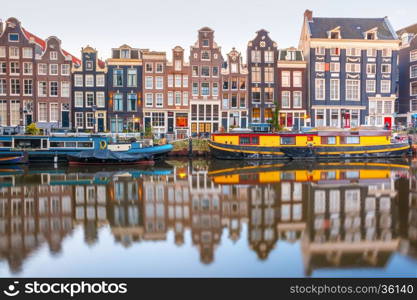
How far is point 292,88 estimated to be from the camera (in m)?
54.6

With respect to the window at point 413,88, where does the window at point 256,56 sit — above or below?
above

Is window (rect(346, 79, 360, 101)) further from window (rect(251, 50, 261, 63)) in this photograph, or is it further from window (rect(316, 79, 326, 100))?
window (rect(251, 50, 261, 63))

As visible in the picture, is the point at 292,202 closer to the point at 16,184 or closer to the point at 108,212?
the point at 108,212

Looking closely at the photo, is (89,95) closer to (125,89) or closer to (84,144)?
(125,89)

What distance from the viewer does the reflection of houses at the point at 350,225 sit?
11945 mm

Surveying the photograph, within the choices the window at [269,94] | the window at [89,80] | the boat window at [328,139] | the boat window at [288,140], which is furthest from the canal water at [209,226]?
the window at [269,94]

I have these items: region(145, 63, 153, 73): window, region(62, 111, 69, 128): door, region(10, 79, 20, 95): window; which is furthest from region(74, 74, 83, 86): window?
region(145, 63, 153, 73): window

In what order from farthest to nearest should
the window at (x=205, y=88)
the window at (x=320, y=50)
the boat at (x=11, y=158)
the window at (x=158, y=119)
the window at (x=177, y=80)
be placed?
1. the window at (x=320, y=50)
2. the window at (x=205, y=88)
3. the window at (x=177, y=80)
4. the window at (x=158, y=119)
5. the boat at (x=11, y=158)

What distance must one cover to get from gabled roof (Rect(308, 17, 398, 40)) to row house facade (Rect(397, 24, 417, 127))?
12.4ft

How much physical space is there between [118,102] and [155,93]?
15.5 feet

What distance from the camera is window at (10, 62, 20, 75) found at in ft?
165

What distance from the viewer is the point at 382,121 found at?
55.2m

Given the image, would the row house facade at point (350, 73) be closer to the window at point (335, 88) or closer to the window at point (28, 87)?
the window at point (335, 88)

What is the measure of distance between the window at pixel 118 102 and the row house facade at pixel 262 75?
16303 millimetres
